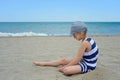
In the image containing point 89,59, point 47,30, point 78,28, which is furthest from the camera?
point 47,30

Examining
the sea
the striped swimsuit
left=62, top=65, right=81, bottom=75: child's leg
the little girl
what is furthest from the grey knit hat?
the sea

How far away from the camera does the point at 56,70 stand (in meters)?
4.57

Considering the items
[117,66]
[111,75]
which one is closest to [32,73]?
[111,75]

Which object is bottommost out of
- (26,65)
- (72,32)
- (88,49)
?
(26,65)

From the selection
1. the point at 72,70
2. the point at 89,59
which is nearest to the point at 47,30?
the point at 89,59

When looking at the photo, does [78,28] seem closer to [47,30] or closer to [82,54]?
[82,54]

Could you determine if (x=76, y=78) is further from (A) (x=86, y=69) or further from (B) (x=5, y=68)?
(B) (x=5, y=68)

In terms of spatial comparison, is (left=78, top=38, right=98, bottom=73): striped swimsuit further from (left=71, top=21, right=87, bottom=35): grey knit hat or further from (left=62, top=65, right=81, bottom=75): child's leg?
(left=71, top=21, right=87, bottom=35): grey knit hat

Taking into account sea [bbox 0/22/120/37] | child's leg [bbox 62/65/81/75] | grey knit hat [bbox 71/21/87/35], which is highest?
grey knit hat [bbox 71/21/87/35]

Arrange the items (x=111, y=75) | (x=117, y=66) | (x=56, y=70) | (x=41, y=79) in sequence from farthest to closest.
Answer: (x=117, y=66) → (x=56, y=70) → (x=111, y=75) → (x=41, y=79)

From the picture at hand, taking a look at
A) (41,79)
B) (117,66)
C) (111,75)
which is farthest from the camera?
(117,66)

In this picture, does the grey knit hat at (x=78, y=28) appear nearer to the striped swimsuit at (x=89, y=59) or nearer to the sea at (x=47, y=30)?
the striped swimsuit at (x=89, y=59)

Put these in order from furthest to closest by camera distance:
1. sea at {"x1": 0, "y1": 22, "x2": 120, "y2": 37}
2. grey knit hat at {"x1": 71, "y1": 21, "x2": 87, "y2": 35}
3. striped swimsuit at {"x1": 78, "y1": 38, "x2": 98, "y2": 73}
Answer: sea at {"x1": 0, "y1": 22, "x2": 120, "y2": 37}
striped swimsuit at {"x1": 78, "y1": 38, "x2": 98, "y2": 73}
grey knit hat at {"x1": 71, "y1": 21, "x2": 87, "y2": 35}

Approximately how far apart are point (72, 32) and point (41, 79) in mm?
1018
